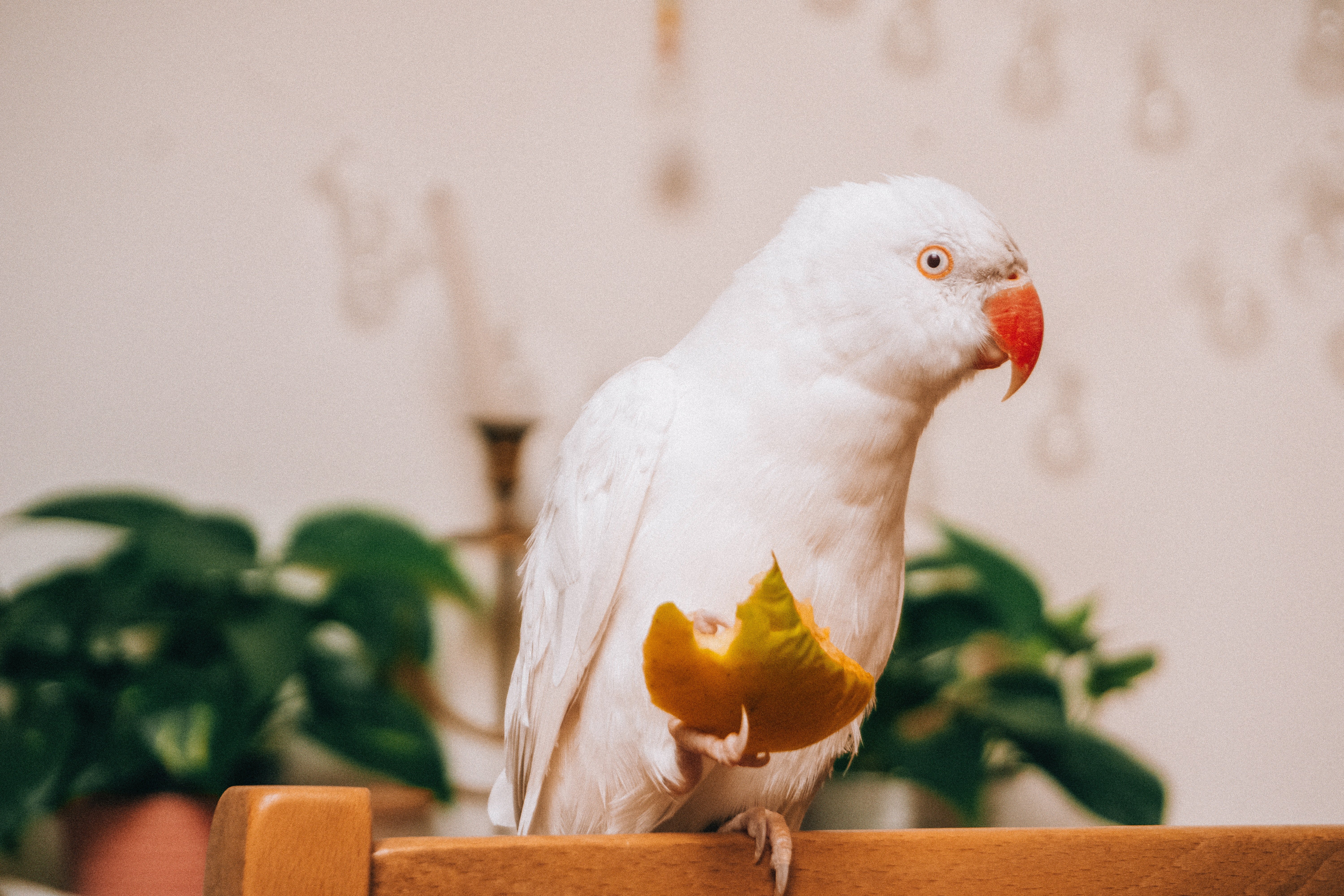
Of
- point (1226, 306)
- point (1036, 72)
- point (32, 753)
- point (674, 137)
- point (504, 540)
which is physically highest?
point (1036, 72)

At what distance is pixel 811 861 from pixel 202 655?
0.93 m

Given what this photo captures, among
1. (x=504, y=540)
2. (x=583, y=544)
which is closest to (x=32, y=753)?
(x=504, y=540)

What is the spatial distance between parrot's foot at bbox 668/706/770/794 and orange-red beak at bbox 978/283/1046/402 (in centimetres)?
32

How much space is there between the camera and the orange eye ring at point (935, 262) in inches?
23.5

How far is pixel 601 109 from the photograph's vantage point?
1.48 m

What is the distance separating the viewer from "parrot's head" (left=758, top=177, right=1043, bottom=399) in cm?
58

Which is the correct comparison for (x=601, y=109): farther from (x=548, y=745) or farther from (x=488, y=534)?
(x=548, y=745)

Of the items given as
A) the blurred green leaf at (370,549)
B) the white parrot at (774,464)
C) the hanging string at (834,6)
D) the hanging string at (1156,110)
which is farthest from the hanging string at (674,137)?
the white parrot at (774,464)

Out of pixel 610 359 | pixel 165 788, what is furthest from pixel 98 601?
pixel 610 359

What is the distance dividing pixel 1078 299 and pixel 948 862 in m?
1.34

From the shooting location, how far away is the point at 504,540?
138 cm

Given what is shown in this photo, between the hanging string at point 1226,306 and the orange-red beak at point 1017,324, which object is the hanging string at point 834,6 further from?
the orange-red beak at point 1017,324

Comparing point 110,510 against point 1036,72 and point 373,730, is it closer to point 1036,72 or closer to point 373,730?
point 373,730

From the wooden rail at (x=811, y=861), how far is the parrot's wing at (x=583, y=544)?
0.66ft
